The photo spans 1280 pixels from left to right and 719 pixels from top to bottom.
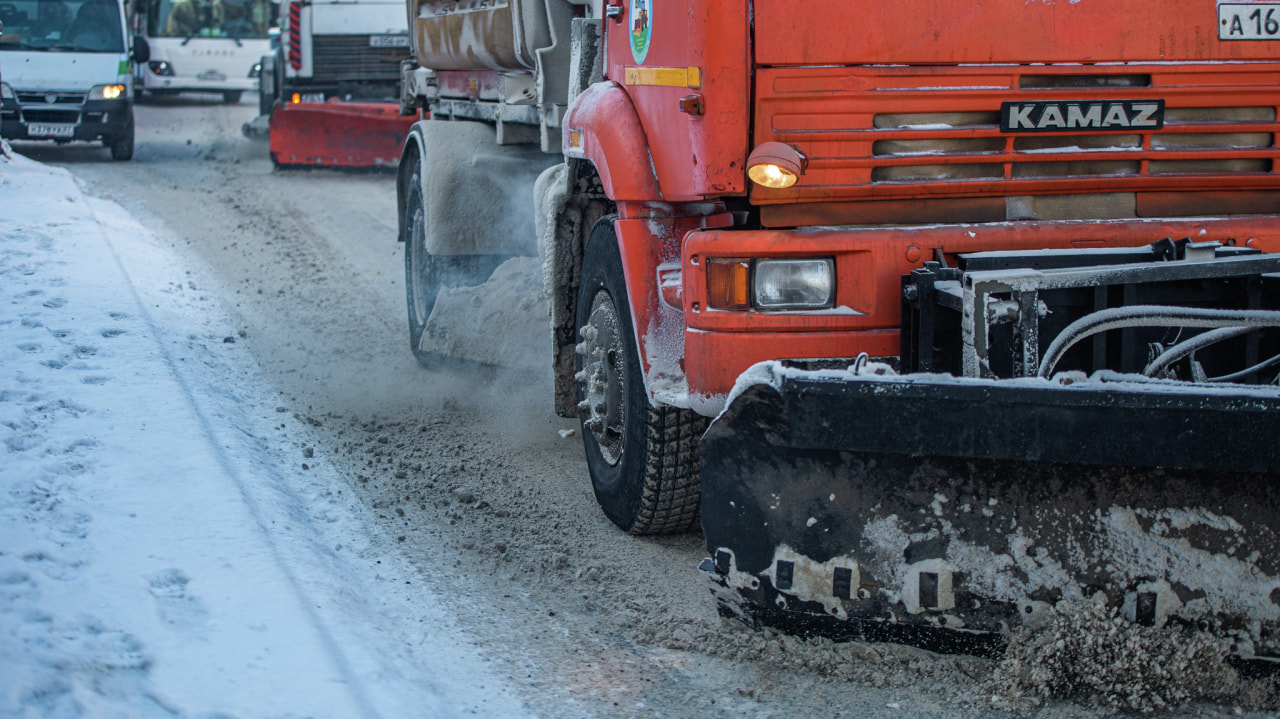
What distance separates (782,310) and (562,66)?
2067 mm

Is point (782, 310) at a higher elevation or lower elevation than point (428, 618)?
higher

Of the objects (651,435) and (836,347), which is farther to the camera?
(651,435)

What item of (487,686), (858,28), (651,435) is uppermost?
(858,28)

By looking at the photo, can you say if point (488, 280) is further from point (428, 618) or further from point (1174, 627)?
point (1174, 627)

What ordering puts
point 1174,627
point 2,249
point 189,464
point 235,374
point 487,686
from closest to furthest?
1. point 1174,627
2. point 487,686
3. point 189,464
4. point 235,374
5. point 2,249

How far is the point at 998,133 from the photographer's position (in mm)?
3238

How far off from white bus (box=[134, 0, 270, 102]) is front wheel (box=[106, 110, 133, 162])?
5798mm

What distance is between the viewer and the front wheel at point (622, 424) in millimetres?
3668

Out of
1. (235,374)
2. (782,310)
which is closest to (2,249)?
(235,374)

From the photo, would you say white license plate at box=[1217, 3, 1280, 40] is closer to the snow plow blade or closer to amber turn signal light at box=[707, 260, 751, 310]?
amber turn signal light at box=[707, 260, 751, 310]

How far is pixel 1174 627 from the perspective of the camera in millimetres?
2725

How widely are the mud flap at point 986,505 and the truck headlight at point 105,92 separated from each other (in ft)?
49.9

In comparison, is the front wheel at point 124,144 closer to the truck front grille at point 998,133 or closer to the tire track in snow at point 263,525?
the tire track in snow at point 263,525

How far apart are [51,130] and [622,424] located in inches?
565
